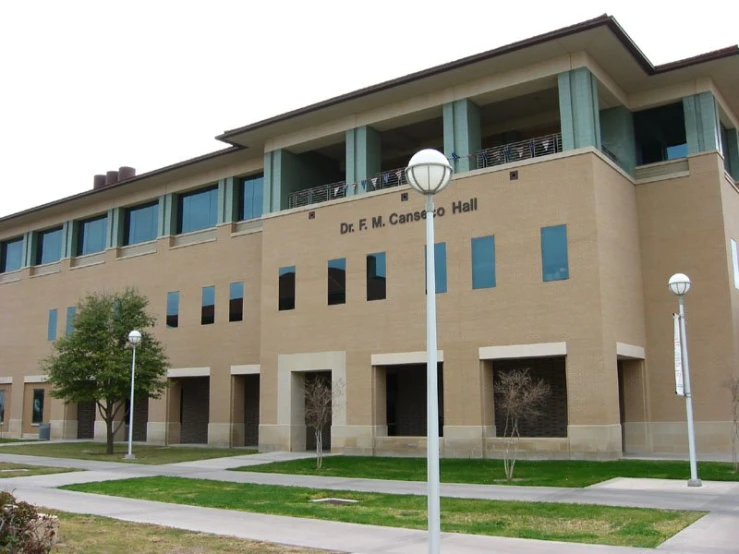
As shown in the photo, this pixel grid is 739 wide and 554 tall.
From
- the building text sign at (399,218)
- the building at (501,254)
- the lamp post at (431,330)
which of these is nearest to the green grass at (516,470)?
the building at (501,254)

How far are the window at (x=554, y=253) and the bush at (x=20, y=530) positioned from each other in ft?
64.3

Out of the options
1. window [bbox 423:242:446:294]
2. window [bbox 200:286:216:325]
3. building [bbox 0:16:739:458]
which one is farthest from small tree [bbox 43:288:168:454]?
window [bbox 423:242:446:294]

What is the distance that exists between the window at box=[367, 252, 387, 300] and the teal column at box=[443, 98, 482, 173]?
458 centimetres

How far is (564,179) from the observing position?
85.1 feet

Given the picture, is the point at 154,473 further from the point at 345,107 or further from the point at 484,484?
the point at 345,107

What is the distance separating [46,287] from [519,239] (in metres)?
33.2

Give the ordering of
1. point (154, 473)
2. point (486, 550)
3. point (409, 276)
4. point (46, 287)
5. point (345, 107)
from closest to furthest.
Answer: point (486, 550), point (154, 473), point (409, 276), point (345, 107), point (46, 287)

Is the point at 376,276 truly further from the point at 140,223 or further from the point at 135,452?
the point at 140,223

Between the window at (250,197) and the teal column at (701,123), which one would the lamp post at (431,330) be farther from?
the window at (250,197)

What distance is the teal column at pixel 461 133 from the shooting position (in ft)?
93.4

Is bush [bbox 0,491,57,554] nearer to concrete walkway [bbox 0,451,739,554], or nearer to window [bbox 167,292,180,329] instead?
concrete walkway [bbox 0,451,739,554]

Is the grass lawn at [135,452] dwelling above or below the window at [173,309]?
below

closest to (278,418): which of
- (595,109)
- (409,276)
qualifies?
(409,276)

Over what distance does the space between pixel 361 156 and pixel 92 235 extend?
2235 centimetres
